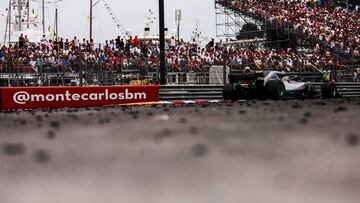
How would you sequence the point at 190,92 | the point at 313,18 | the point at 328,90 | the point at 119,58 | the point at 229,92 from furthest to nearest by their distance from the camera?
the point at 313,18, the point at 119,58, the point at 190,92, the point at 328,90, the point at 229,92

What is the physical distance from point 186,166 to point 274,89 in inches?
448

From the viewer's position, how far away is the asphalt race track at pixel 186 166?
2293 millimetres

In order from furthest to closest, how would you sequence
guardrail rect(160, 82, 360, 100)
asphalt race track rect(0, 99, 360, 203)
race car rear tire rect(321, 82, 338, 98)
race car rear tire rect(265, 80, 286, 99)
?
guardrail rect(160, 82, 360, 100) → race car rear tire rect(321, 82, 338, 98) → race car rear tire rect(265, 80, 286, 99) → asphalt race track rect(0, 99, 360, 203)

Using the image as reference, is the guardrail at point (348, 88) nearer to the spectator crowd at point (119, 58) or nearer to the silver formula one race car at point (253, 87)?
the spectator crowd at point (119, 58)

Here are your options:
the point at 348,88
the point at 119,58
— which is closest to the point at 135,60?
the point at 119,58

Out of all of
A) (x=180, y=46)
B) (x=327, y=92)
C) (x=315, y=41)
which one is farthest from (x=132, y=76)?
(x=315, y=41)

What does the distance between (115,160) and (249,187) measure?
3.28 feet

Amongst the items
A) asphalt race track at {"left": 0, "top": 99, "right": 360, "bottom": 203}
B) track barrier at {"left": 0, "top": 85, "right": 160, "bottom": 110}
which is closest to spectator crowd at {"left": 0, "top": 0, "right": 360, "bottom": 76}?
track barrier at {"left": 0, "top": 85, "right": 160, "bottom": 110}

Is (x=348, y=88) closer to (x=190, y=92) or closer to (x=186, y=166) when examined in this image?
(x=190, y=92)

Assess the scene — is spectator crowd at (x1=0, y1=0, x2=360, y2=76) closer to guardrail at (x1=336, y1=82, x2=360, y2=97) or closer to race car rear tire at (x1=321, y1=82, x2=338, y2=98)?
guardrail at (x1=336, y1=82, x2=360, y2=97)

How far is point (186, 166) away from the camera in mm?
2805

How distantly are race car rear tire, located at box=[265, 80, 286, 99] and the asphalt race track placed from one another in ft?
31.1

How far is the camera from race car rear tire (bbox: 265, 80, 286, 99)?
45.4 feet

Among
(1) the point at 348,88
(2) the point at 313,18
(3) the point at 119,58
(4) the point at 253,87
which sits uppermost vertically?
(2) the point at 313,18
